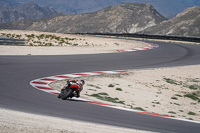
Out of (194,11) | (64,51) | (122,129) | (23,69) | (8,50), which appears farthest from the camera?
(194,11)

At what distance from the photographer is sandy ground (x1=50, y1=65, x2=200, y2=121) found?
1314 cm

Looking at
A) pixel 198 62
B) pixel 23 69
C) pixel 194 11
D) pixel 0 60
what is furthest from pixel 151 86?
pixel 194 11

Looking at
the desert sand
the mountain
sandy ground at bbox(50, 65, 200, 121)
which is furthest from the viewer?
the mountain

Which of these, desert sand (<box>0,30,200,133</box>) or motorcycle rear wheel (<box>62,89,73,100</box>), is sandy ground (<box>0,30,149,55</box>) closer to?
desert sand (<box>0,30,200,133</box>)

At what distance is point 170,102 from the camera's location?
14.8m

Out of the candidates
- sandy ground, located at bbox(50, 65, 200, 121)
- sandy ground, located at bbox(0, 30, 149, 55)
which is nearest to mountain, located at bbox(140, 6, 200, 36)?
sandy ground, located at bbox(0, 30, 149, 55)

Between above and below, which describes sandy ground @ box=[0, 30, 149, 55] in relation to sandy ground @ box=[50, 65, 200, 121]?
below

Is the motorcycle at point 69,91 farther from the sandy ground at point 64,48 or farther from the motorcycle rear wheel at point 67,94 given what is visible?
the sandy ground at point 64,48

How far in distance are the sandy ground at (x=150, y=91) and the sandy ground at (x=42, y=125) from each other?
335 centimetres

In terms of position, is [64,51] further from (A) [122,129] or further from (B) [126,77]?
(A) [122,129]

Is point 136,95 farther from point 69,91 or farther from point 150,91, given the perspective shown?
point 69,91

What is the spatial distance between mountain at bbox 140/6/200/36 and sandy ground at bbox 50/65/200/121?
422 feet

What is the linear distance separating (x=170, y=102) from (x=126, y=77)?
3.98 meters

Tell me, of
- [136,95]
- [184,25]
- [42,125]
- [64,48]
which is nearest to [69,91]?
[42,125]
